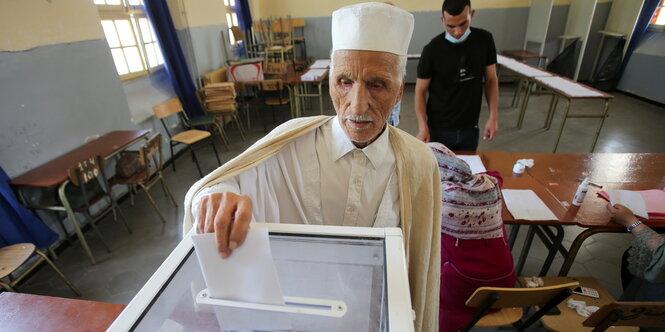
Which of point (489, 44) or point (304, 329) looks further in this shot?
point (489, 44)

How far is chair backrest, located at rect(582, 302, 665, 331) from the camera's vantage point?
1117mm

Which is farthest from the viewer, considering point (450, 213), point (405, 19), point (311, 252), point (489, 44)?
point (489, 44)

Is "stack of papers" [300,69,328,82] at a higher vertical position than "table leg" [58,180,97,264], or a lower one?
higher

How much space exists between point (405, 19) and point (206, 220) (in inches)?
30.7

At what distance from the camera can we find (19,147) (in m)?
2.40

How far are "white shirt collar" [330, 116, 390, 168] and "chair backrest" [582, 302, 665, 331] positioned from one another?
104 cm

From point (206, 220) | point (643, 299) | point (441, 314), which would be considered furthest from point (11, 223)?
point (643, 299)

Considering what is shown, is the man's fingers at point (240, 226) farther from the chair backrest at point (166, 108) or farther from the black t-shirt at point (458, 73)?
the chair backrest at point (166, 108)

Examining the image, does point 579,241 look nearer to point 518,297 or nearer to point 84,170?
point 518,297

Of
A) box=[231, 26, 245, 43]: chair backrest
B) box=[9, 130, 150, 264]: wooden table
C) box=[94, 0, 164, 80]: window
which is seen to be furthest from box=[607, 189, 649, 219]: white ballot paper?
box=[231, 26, 245, 43]: chair backrest

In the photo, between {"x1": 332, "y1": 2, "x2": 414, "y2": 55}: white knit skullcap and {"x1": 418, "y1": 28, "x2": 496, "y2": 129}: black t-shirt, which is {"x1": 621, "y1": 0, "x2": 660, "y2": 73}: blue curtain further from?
{"x1": 332, "y1": 2, "x2": 414, "y2": 55}: white knit skullcap

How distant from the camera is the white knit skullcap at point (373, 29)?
0.81 m

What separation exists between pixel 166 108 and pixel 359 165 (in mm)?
3792

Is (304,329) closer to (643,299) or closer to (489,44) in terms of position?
(643,299)
